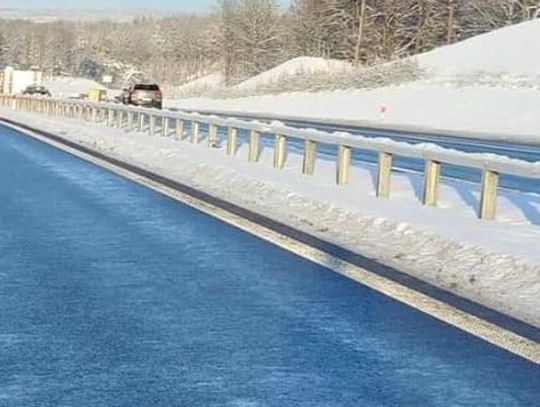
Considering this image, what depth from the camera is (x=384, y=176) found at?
17.3 meters

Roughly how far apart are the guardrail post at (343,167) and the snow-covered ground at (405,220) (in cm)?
20

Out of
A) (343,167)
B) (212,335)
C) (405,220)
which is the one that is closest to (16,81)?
(343,167)

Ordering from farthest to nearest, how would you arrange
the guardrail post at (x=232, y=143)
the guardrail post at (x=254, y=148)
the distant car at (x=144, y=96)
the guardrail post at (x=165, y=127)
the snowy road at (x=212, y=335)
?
the distant car at (x=144, y=96)
the guardrail post at (x=165, y=127)
the guardrail post at (x=232, y=143)
the guardrail post at (x=254, y=148)
the snowy road at (x=212, y=335)

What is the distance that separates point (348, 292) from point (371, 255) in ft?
7.17

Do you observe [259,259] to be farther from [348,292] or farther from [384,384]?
[384,384]

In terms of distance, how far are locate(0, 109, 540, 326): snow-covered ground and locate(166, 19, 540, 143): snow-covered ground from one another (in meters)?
20.4

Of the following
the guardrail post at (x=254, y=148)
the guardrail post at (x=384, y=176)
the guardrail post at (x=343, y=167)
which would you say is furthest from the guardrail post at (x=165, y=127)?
the guardrail post at (x=384, y=176)

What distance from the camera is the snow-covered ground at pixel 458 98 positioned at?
2195 inches

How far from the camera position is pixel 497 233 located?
511 inches

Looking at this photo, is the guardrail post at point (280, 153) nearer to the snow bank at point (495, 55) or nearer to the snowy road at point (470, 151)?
the snowy road at point (470, 151)

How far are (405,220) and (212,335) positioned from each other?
655cm

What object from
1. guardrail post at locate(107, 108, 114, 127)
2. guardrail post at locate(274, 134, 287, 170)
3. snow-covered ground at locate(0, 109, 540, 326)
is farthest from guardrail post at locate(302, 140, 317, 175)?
guardrail post at locate(107, 108, 114, 127)

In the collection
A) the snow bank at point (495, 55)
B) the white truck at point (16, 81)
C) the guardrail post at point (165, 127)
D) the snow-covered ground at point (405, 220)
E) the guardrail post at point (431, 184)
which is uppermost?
the snow bank at point (495, 55)

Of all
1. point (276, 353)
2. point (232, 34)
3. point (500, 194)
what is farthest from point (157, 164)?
point (232, 34)
